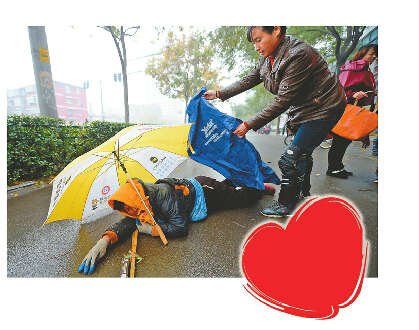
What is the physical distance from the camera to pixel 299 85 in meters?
1.48

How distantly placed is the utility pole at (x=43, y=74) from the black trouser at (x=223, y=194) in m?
4.58

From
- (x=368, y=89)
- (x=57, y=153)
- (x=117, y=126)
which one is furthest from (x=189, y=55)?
(x=368, y=89)

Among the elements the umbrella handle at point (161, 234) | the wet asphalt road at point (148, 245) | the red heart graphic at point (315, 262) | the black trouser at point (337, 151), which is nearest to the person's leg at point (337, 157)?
the black trouser at point (337, 151)

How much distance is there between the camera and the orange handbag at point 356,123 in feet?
7.83

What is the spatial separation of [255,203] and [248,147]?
783 millimetres

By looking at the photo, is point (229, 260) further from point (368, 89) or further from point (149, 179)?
point (368, 89)

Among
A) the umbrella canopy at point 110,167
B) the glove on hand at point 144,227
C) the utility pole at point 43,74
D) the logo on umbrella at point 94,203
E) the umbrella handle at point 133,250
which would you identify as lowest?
the umbrella handle at point 133,250

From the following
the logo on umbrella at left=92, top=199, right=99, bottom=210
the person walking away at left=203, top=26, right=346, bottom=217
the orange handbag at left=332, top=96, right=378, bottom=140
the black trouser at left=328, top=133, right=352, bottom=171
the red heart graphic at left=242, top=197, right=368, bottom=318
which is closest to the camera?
the red heart graphic at left=242, top=197, right=368, bottom=318

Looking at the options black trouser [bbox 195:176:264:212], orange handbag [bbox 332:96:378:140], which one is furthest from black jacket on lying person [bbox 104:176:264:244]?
orange handbag [bbox 332:96:378:140]

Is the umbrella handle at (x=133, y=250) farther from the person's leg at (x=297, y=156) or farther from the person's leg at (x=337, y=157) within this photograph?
the person's leg at (x=337, y=157)

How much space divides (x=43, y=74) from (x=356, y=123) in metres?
6.14

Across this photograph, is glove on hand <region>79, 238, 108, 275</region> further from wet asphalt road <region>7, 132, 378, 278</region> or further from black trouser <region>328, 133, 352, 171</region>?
black trouser <region>328, 133, 352, 171</region>

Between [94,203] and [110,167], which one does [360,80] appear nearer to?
[110,167]

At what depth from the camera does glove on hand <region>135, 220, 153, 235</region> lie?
66.9 inches
